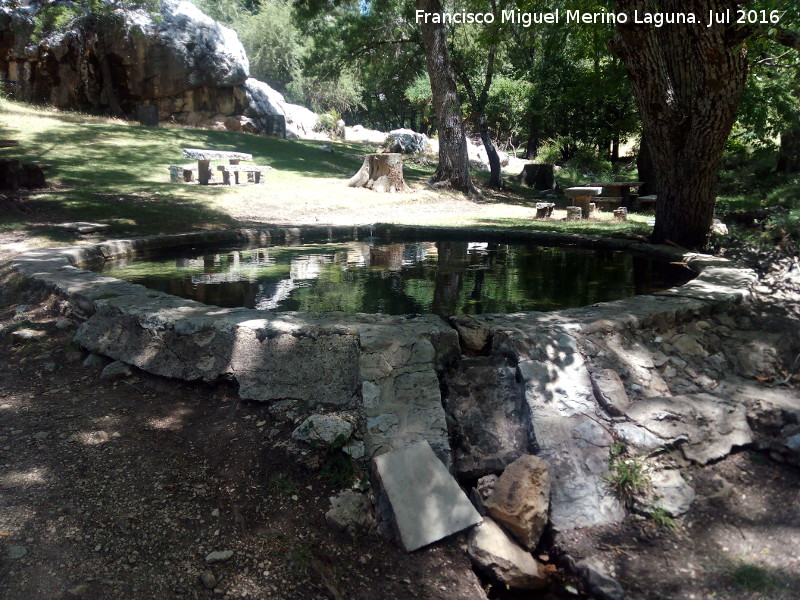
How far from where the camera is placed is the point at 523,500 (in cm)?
280

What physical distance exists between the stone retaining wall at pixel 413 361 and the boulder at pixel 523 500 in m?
0.10

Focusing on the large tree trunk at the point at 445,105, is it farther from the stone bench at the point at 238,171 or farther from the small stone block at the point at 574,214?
the stone bench at the point at 238,171

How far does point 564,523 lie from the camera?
2.86 meters

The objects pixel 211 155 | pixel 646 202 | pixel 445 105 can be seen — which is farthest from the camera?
pixel 445 105

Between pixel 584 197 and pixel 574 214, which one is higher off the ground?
pixel 584 197

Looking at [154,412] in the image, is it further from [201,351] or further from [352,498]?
[352,498]

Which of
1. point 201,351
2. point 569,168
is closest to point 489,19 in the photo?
point 569,168

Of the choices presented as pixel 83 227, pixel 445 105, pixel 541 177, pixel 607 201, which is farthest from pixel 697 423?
pixel 541 177

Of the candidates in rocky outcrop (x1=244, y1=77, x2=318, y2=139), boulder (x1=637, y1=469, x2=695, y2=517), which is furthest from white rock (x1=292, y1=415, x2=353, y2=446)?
rocky outcrop (x1=244, y1=77, x2=318, y2=139)

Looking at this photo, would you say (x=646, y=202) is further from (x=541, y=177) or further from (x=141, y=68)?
(x=141, y=68)

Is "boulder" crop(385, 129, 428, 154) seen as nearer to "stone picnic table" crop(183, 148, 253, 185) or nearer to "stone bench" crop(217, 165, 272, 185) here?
"stone picnic table" crop(183, 148, 253, 185)

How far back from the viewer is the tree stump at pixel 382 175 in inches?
562

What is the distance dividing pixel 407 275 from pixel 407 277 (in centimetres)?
10

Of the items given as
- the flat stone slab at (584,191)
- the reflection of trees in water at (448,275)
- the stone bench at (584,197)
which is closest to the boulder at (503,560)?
the reflection of trees in water at (448,275)
